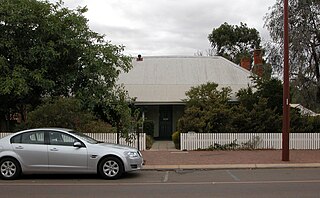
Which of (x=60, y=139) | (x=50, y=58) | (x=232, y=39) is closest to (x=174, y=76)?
(x=50, y=58)

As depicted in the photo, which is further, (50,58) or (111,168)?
(50,58)

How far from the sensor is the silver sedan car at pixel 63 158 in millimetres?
13086

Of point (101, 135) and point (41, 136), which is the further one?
point (101, 135)

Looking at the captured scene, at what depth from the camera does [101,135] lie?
2122 centimetres

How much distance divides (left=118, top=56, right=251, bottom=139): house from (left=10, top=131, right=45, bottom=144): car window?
14.8 m

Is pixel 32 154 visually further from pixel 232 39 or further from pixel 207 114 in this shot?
pixel 232 39

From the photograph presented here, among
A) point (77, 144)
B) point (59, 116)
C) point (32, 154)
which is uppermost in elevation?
point (59, 116)

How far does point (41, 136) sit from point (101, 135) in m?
7.84

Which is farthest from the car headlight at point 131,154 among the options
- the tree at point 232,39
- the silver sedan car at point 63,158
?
the tree at point 232,39

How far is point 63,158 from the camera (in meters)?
13.1

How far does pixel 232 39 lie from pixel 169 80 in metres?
32.5

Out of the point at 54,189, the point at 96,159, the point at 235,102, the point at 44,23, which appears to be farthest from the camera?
the point at 235,102

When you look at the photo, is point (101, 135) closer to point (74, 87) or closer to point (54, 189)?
point (74, 87)

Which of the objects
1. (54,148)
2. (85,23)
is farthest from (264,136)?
(54,148)
